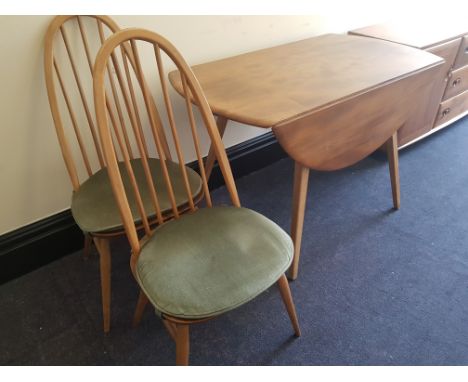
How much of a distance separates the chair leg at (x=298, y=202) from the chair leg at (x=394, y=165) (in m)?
0.46

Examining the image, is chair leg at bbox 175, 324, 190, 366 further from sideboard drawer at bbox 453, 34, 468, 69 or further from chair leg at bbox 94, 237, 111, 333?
sideboard drawer at bbox 453, 34, 468, 69

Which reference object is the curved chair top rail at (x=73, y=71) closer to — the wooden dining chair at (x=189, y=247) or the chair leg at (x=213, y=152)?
the wooden dining chair at (x=189, y=247)

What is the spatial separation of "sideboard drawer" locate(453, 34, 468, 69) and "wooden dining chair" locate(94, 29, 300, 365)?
148 cm

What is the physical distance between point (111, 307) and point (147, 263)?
510 mm

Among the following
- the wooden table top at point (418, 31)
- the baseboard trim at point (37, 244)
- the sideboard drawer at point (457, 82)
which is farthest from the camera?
the sideboard drawer at point (457, 82)

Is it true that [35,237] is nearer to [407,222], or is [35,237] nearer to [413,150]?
[407,222]

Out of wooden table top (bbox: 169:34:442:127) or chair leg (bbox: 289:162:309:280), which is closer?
wooden table top (bbox: 169:34:442:127)

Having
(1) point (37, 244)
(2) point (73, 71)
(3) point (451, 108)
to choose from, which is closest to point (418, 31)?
(3) point (451, 108)

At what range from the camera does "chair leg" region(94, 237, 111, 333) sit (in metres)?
1.10

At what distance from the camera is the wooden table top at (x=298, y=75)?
1.09m

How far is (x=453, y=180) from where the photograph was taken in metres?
1.84

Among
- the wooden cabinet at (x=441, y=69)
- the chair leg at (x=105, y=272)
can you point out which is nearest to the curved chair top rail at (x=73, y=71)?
the chair leg at (x=105, y=272)

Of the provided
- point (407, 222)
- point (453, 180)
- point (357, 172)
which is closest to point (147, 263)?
point (407, 222)

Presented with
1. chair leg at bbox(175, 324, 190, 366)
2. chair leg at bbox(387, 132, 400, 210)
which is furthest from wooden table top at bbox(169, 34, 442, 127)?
chair leg at bbox(175, 324, 190, 366)
